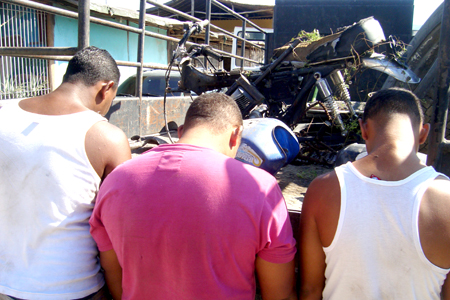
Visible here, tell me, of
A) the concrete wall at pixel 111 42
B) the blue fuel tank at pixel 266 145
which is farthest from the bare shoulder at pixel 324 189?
the concrete wall at pixel 111 42

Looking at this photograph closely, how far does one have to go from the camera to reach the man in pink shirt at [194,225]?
41.7 inches

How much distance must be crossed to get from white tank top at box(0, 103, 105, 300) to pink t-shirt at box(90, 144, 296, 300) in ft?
0.78

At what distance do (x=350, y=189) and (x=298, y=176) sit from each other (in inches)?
112

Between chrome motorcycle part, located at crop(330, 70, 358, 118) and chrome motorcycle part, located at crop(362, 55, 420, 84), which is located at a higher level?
chrome motorcycle part, located at crop(362, 55, 420, 84)

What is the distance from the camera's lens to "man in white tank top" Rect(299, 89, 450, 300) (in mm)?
1108

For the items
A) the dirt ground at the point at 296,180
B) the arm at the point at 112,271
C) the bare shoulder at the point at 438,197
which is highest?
the bare shoulder at the point at 438,197

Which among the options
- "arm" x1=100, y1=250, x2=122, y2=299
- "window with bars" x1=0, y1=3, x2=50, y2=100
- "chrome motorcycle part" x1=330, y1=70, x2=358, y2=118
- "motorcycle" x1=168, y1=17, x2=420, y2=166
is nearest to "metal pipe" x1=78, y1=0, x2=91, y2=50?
"arm" x1=100, y1=250, x2=122, y2=299

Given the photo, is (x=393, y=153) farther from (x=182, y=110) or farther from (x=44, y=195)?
(x=182, y=110)

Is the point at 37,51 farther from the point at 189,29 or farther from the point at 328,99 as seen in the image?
the point at 328,99

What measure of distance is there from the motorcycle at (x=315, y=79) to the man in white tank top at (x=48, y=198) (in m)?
3.12

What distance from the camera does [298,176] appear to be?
4.00 metres

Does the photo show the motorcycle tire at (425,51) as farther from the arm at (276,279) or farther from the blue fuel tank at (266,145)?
the arm at (276,279)

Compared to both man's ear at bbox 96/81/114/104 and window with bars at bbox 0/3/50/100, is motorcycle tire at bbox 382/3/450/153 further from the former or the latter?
window with bars at bbox 0/3/50/100

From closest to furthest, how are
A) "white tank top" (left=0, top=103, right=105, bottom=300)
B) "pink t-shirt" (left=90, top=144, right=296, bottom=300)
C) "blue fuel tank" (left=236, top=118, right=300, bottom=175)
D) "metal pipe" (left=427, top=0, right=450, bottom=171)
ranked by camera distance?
"pink t-shirt" (left=90, top=144, right=296, bottom=300) < "white tank top" (left=0, top=103, right=105, bottom=300) < "metal pipe" (left=427, top=0, right=450, bottom=171) < "blue fuel tank" (left=236, top=118, right=300, bottom=175)
